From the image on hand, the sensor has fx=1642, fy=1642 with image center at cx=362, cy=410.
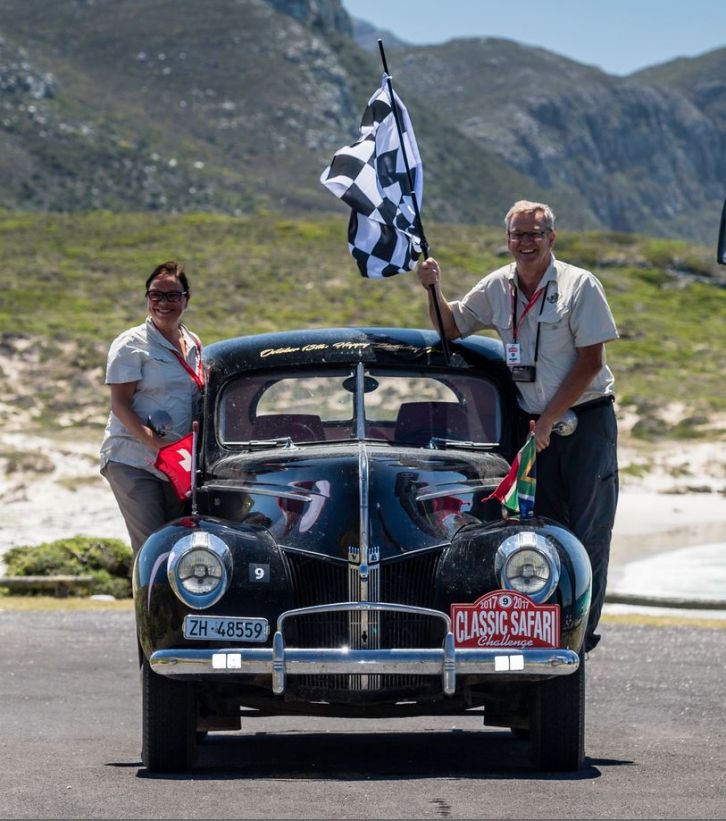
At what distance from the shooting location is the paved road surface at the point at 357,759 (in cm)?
577

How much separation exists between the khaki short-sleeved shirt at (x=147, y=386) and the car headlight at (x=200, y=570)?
4.30 feet

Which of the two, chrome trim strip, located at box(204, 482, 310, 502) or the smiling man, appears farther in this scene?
the smiling man

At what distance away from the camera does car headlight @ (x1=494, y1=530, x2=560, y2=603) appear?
663cm

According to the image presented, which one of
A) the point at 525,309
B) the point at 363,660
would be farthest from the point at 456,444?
the point at 363,660

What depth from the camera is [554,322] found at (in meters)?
7.64

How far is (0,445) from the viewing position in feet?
111

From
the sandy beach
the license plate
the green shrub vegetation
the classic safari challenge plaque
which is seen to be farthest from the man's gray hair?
the sandy beach

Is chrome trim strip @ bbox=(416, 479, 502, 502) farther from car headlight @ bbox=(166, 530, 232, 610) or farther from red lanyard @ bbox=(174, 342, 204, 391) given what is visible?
red lanyard @ bbox=(174, 342, 204, 391)

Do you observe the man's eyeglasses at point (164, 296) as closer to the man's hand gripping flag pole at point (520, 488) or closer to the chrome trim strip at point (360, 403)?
the chrome trim strip at point (360, 403)

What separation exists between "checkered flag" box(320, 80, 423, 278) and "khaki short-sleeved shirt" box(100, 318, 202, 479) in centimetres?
118

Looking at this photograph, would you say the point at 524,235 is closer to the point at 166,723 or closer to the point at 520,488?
the point at 520,488

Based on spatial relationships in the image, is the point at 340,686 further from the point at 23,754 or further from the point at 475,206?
the point at 475,206

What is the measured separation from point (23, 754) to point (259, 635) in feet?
4.79

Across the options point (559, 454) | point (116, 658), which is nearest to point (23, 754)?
point (559, 454)
